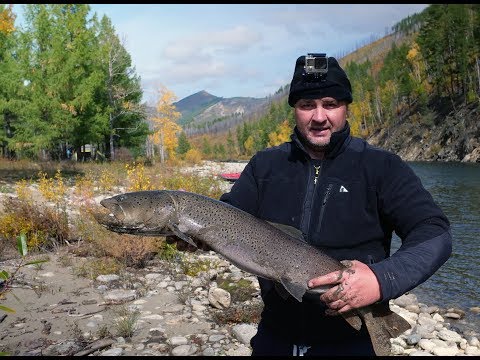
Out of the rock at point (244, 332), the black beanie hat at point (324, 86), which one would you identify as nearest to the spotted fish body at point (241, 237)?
the black beanie hat at point (324, 86)

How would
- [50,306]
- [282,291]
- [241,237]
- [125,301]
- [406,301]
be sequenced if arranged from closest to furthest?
1. [282,291]
2. [241,237]
3. [50,306]
4. [125,301]
5. [406,301]

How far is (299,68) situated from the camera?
9.83ft

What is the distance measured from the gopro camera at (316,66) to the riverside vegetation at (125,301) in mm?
2302

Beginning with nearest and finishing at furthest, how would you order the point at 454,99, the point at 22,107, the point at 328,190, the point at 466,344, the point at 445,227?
the point at 445,227 < the point at 328,190 < the point at 466,344 < the point at 22,107 < the point at 454,99

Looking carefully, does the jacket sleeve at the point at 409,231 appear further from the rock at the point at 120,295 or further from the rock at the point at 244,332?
the rock at the point at 120,295

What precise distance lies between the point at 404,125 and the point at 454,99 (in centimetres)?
1021

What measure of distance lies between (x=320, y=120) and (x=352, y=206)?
62 cm

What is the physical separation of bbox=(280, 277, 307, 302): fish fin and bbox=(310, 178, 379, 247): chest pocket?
1.01ft

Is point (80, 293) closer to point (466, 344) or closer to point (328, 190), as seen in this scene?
point (328, 190)

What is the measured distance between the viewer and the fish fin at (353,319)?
2525 mm

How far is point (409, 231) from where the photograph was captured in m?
2.50

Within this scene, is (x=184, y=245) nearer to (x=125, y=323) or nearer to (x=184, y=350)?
(x=184, y=350)

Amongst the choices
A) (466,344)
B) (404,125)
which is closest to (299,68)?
(466,344)

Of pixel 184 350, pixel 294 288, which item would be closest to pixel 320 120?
pixel 294 288
